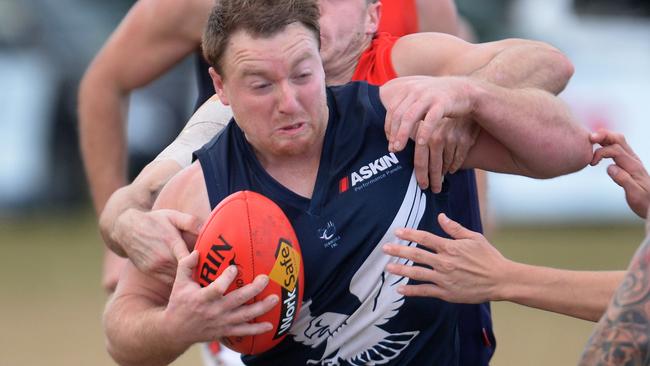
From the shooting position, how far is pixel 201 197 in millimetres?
4293

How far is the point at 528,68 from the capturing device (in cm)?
474

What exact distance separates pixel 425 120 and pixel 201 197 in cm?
79

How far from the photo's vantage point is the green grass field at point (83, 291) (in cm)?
928

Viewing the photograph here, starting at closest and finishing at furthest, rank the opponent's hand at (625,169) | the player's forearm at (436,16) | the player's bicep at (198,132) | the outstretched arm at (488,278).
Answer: the outstretched arm at (488,278), the opponent's hand at (625,169), the player's bicep at (198,132), the player's forearm at (436,16)

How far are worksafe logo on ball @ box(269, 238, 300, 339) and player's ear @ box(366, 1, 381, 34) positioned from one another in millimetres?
1401

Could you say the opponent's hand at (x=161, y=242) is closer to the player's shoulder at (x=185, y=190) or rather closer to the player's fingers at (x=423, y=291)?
the player's shoulder at (x=185, y=190)

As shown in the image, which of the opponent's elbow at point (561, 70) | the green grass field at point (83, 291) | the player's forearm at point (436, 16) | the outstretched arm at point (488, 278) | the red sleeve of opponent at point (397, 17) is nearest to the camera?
the outstretched arm at point (488, 278)

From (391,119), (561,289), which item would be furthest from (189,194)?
(561,289)

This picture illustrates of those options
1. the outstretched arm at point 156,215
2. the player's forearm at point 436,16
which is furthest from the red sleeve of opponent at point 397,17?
the outstretched arm at point 156,215

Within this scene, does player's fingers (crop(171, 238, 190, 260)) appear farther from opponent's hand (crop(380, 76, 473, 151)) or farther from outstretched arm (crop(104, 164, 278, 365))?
opponent's hand (crop(380, 76, 473, 151))

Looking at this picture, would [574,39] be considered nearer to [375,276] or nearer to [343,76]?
[343,76]

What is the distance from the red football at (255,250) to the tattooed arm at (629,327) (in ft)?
3.49

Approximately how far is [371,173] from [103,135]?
266cm

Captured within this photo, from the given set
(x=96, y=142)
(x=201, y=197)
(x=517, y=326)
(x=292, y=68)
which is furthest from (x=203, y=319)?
(x=517, y=326)
